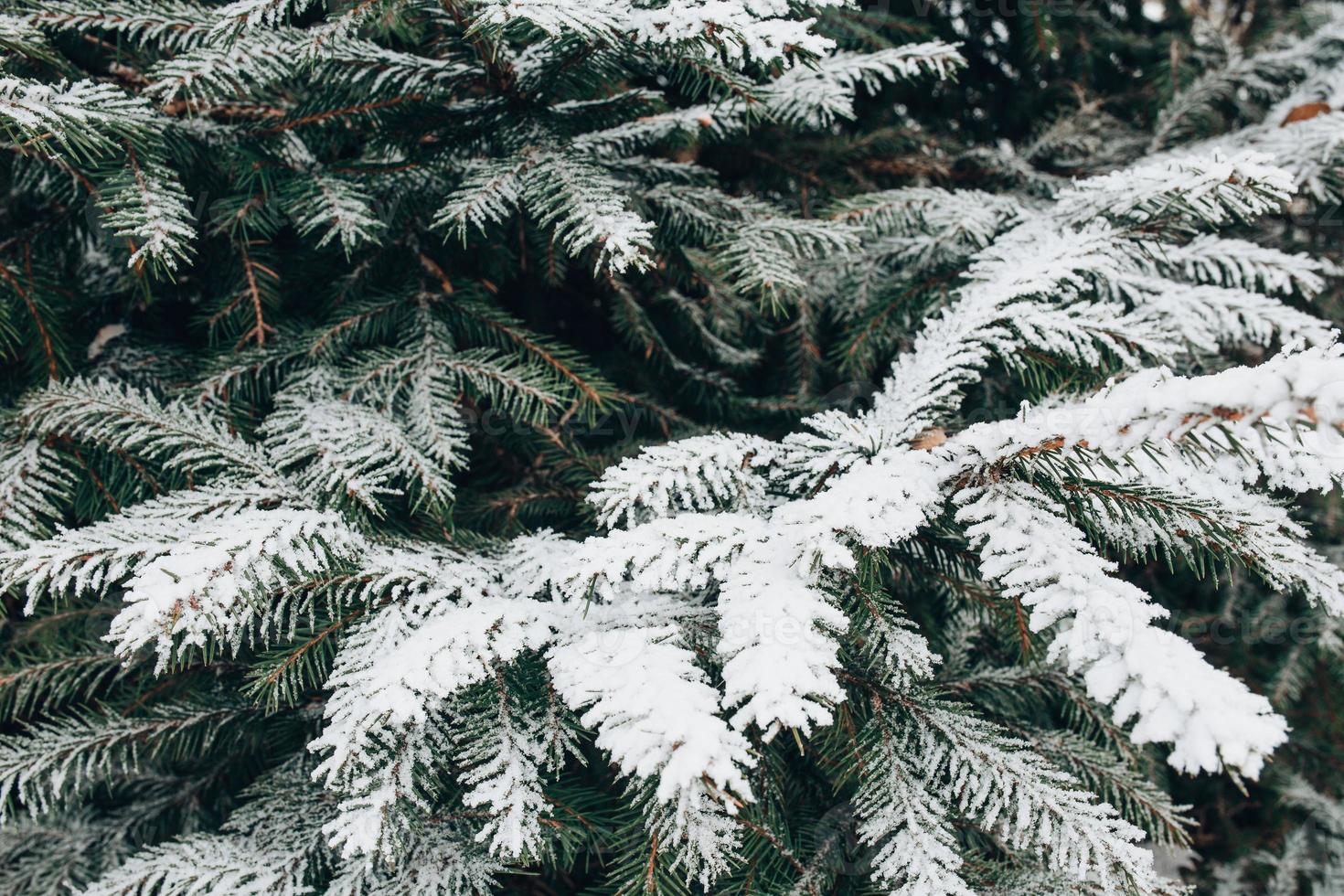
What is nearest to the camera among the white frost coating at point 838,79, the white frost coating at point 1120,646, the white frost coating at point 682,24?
the white frost coating at point 1120,646

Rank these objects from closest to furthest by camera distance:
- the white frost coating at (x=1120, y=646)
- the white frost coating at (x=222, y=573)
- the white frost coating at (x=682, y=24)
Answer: the white frost coating at (x=1120, y=646), the white frost coating at (x=222, y=573), the white frost coating at (x=682, y=24)

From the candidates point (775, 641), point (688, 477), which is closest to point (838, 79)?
point (688, 477)

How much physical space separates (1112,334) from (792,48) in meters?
0.59

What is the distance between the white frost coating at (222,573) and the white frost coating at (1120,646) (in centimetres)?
74

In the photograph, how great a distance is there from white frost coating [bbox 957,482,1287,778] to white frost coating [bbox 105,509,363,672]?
74 centimetres

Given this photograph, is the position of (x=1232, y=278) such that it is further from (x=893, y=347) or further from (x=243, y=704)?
(x=243, y=704)

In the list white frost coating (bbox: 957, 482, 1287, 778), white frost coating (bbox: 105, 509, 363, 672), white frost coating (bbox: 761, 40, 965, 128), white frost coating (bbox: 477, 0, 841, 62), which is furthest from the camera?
white frost coating (bbox: 761, 40, 965, 128)

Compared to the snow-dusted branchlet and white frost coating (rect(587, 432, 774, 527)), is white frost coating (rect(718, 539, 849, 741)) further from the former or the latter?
white frost coating (rect(587, 432, 774, 527))

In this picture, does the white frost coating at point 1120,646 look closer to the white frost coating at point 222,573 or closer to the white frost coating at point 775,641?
the white frost coating at point 775,641

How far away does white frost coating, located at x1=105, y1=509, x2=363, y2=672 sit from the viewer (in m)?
0.72

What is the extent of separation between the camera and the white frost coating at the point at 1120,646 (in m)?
0.54

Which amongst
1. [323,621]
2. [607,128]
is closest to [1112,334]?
[607,128]

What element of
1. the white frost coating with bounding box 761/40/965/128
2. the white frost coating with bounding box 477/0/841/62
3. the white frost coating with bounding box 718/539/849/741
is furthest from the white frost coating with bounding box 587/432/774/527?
the white frost coating with bounding box 761/40/965/128

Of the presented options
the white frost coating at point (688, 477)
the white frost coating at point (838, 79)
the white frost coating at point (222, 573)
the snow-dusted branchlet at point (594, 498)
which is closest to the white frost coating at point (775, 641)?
the snow-dusted branchlet at point (594, 498)
